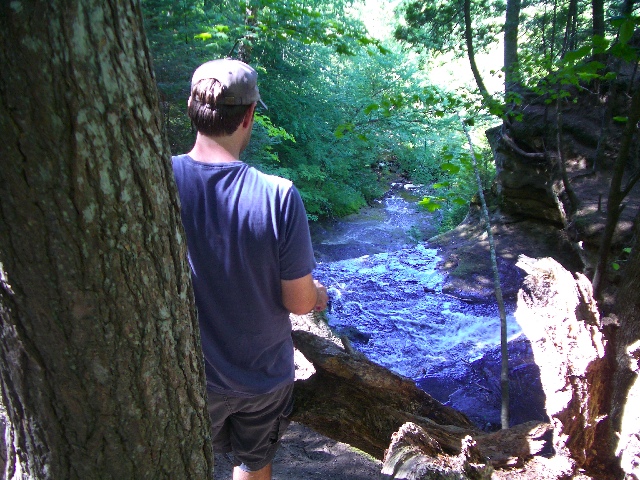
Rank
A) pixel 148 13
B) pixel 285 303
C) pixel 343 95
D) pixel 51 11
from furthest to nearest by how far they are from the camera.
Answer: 1. pixel 343 95
2. pixel 148 13
3. pixel 285 303
4. pixel 51 11

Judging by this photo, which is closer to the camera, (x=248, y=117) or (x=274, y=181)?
(x=274, y=181)

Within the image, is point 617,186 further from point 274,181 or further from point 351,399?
point 274,181

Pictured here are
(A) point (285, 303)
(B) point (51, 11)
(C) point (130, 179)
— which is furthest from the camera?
(A) point (285, 303)

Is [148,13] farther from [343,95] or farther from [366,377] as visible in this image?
[343,95]

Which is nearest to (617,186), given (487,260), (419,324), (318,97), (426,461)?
(426,461)

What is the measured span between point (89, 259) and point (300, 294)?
2.86ft

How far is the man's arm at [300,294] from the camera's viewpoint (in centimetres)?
171

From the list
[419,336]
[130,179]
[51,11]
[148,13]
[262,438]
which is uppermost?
[148,13]

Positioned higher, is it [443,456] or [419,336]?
[443,456]

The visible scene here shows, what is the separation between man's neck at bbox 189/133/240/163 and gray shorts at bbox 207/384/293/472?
0.95 metres

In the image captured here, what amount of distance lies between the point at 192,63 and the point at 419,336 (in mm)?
5375

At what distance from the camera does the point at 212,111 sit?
1681 mm

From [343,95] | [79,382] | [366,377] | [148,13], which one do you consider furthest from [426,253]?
[79,382]

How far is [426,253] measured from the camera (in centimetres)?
1098
